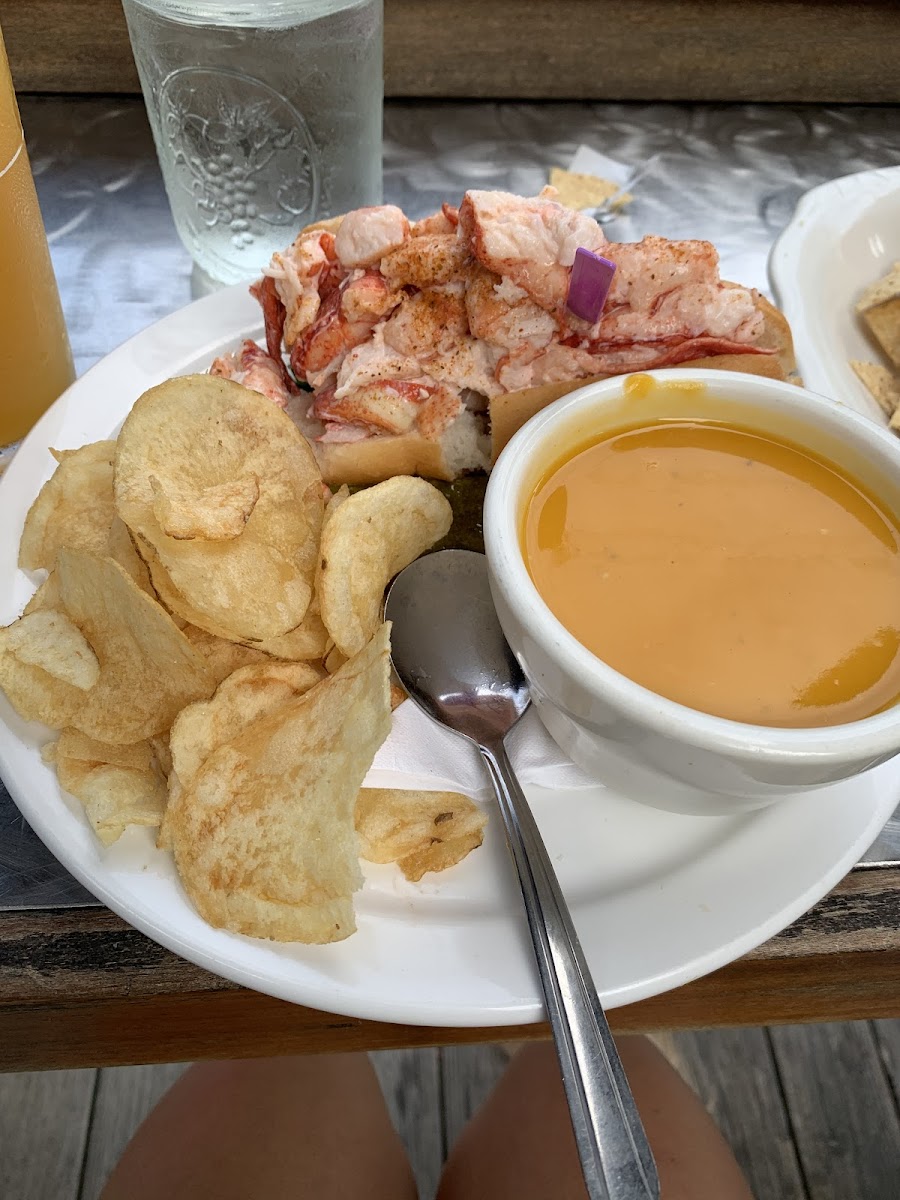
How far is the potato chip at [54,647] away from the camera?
78 cm

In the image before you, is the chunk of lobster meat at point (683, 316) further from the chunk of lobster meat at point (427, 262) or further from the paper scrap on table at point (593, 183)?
the paper scrap on table at point (593, 183)

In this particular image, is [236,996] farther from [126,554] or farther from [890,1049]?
[890,1049]

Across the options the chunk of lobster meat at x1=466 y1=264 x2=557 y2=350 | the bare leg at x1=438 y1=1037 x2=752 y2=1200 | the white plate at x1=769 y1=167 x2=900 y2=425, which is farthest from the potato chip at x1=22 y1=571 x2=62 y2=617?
the white plate at x1=769 y1=167 x2=900 y2=425

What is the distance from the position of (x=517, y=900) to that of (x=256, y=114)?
3.41 feet

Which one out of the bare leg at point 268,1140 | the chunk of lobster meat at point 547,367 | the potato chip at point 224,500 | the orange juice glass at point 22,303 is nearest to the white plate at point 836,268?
the chunk of lobster meat at point 547,367

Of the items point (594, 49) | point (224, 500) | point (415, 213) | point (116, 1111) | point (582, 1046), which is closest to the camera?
point (582, 1046)

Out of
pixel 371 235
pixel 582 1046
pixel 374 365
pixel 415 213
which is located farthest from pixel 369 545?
pixel 415 213

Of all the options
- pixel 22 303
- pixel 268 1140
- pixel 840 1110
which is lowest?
pixel 840 1110

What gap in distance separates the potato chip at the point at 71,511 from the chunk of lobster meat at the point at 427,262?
33 centimetres

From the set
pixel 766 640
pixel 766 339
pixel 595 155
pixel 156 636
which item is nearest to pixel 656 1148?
pixel 766 640

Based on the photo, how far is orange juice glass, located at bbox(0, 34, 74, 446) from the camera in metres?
→ 0.96

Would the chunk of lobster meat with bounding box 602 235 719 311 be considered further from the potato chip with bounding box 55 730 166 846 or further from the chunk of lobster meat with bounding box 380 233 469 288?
the potato chip with bounding box 55 730 166 846

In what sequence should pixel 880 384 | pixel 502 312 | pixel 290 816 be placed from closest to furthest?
pixel 290 816 < pixel 502 312 < pixel 880 384

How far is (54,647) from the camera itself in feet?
2.59
